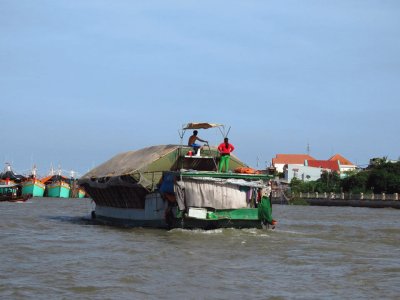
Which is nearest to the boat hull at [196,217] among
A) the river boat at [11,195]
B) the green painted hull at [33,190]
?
the river boat at [11,195]

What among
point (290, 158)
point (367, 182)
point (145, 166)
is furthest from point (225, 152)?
point (290, 158)

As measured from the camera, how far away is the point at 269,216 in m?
17.5

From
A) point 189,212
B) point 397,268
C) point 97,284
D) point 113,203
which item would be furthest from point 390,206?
point 97,284

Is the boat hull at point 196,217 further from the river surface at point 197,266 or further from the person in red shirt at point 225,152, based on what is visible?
the person in red shirt at point 225,152

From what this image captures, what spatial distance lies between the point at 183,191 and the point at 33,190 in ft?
217

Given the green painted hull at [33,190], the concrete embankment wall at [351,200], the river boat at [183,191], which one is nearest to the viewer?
the river boat at [183,191]

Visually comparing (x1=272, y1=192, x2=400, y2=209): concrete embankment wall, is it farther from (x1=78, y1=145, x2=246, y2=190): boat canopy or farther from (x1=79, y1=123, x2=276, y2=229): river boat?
(x1=79, y1=123, x2=276, y2=229): river boat

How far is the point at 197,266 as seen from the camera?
1122 cm

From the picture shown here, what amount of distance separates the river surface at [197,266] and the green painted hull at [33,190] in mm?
63329

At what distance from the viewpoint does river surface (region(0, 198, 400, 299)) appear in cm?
905

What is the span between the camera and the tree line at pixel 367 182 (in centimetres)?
7006

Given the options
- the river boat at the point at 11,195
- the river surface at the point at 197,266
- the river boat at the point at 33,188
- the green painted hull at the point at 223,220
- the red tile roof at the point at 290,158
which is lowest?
the river surface at the point at 197,266

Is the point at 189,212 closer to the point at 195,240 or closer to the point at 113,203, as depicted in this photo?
the point at 195,240

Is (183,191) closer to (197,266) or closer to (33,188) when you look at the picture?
(197,266)
